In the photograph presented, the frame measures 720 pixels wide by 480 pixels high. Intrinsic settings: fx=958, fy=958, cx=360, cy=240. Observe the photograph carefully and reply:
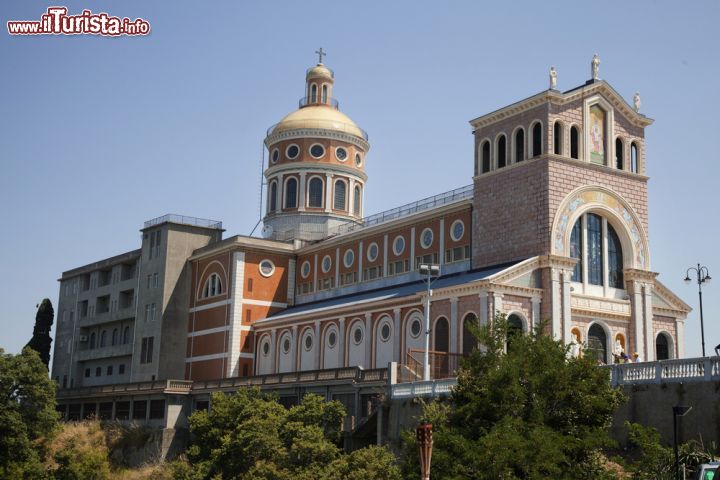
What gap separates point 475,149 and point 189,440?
26001 millimetres

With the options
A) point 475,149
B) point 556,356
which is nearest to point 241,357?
point 475,149

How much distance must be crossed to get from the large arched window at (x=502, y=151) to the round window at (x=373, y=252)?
46.4 ft

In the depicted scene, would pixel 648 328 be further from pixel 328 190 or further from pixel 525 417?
pixel 328 190

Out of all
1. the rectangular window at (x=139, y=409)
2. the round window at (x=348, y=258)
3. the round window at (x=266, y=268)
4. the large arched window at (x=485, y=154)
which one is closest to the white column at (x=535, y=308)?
the large arched window at (x=485, y=154)

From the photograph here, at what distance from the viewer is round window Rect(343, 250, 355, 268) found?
68500 millimetres

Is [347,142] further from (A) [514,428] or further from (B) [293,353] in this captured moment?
(A) [514,428]

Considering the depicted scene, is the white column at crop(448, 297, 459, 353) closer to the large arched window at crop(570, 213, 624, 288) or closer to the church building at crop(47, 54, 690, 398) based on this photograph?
the church building at crop(47, 54, 690, 398)

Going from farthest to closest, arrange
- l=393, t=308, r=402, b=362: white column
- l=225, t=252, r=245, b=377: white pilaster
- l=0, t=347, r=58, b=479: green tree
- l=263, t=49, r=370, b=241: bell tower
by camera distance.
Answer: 1. l=263, t=49, r=370, b=241: bell tower
2. l=225, t=252, r=245, b=377: white pilaster
3. l=0, t=347, r=58, b=479: green tree
4. l=393, t=308, r=402, b=362: white column

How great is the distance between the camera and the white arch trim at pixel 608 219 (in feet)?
167

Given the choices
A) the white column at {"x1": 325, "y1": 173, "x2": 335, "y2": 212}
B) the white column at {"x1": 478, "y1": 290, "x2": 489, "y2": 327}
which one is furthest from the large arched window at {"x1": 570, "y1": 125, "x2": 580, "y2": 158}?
the white column at {"x1": 325, "y1": 173, "x2": 335, "y2": 212}

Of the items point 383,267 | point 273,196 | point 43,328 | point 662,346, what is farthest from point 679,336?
point 43,328

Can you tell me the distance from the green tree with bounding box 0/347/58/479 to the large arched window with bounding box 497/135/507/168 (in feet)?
106

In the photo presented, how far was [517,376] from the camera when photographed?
29281mm

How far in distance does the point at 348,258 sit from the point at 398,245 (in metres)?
6.12
